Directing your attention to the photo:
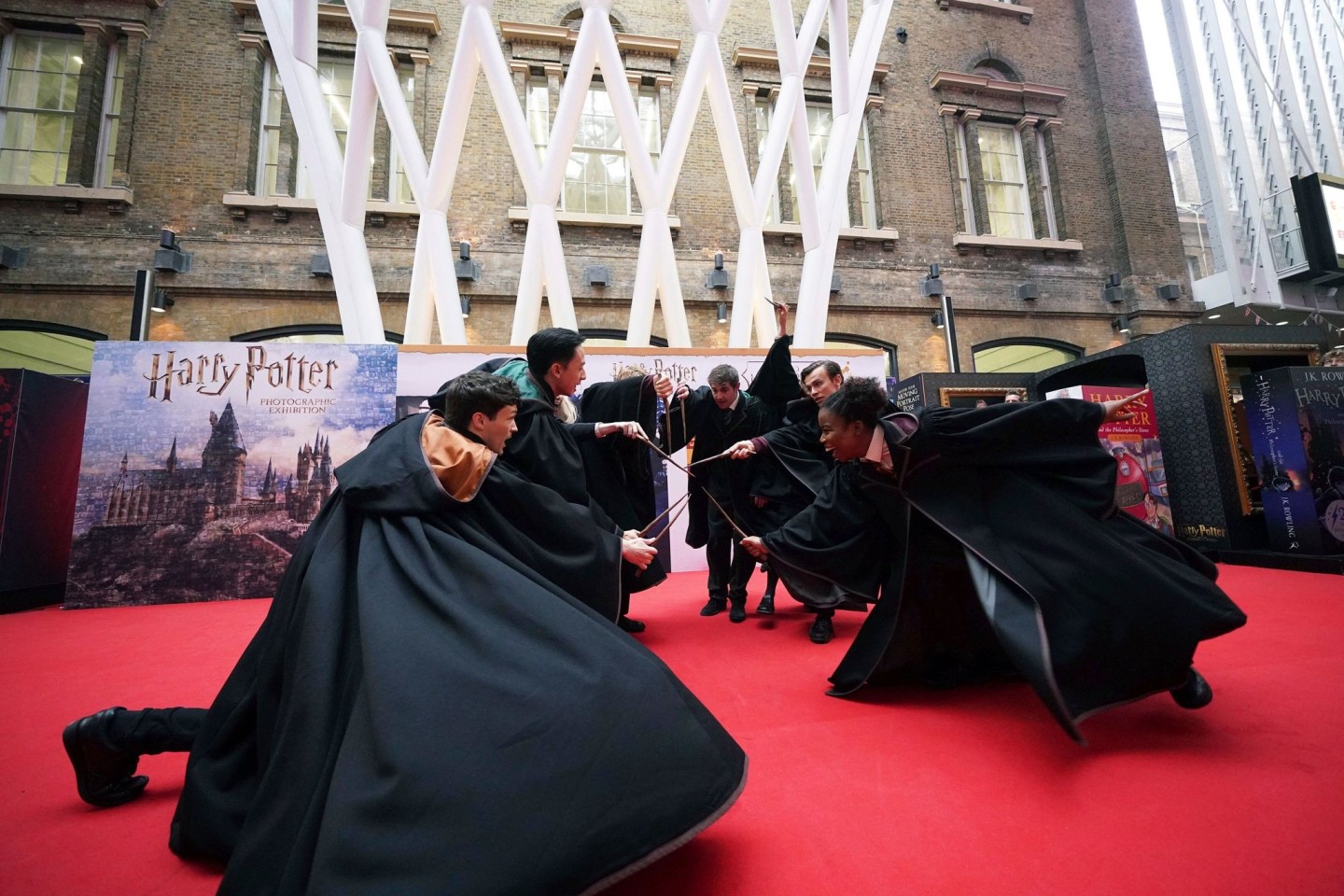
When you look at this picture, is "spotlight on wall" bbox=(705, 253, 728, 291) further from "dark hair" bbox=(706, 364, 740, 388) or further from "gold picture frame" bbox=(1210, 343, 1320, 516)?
"gold picture frame" bbox=(1210, 343, 1320, 516)

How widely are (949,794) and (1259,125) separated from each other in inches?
701

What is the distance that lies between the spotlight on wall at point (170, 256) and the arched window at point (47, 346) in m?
1.40

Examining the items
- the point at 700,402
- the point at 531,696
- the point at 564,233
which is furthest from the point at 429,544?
the point at 564,233

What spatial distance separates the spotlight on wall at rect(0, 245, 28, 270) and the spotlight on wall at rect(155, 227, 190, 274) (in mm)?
1833

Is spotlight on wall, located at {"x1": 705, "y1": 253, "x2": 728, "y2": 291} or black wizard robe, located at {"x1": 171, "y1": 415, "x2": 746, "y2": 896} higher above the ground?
spotlight on wall, located at {"x1": 705, "y1": 253, "x2": 728, "y2": 291}

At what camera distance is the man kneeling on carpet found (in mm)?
1160

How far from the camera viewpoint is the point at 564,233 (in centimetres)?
1052

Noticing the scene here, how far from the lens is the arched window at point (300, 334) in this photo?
374 inches

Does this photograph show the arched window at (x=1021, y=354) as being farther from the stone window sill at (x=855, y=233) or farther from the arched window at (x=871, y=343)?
the stone window sill at (x=855, y=233)

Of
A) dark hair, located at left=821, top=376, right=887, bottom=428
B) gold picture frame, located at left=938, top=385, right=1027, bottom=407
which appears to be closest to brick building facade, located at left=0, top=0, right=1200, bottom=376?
gold picture frame, located at left=938, top=385, right=1027, bottom=407

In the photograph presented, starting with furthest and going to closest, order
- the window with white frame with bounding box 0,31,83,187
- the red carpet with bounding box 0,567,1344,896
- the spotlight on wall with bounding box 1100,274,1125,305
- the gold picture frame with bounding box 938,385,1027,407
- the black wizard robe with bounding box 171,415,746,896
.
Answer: the spotlight on wall with bounding box 1100,274,1125,305
the window with white frame with bounding box 0,31,83,187
the gold picture frame with bounding box 938,385,1027,407
the red carpet with bounding box 0,567,1344,896
the black wizard robe with bounding box 171,415,746,896

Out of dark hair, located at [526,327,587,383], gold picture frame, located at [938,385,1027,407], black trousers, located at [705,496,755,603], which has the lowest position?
black trousers, located at [705,496,755,603]

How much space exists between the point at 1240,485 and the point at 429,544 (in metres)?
8.21

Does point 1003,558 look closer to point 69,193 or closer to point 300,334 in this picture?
point 300,334
